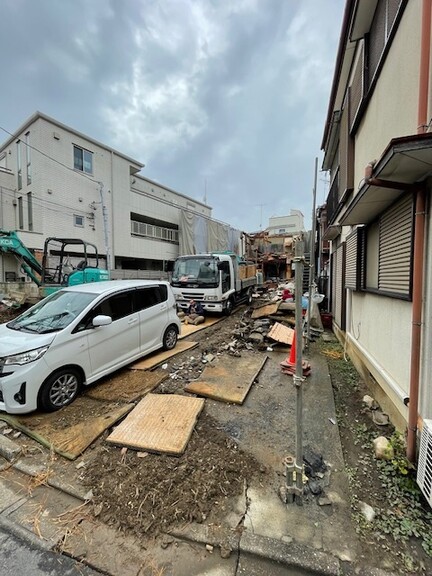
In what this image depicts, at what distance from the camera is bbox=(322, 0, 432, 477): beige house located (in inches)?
91.1

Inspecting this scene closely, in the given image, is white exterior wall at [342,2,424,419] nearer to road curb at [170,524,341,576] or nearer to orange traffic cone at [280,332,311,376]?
orange traffic cone at [280,332,311,376]

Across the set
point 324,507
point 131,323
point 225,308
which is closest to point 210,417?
point 324,507

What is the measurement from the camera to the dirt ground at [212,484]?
1848mm

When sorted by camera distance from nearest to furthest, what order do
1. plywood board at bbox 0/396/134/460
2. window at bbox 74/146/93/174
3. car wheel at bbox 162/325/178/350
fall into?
plywood board at bbox 0/396/134/460 < car wheel at bbox 162/325/178/350 < window at bbox 74/146/93/174

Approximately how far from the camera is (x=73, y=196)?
15367 millimetres

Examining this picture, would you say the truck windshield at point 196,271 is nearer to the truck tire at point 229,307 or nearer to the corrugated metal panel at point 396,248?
the truck tire at point 229,307

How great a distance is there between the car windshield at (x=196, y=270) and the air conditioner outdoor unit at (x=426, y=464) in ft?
24.8

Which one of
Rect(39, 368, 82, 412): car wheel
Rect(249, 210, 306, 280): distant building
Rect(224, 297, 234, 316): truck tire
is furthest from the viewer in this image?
Rect(249, 210, 306, 280): distant building

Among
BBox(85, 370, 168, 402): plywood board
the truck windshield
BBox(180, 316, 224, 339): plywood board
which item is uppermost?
the truck windshield

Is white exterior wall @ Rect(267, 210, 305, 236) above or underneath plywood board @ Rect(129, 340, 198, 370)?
above

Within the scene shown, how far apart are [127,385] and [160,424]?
1.39 metres

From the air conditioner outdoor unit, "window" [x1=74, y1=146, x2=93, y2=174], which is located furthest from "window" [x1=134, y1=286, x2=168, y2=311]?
"window" [x1=74, y1=146, x2=93, y2=174]

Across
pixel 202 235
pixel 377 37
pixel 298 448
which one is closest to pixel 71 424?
pixel 298 448

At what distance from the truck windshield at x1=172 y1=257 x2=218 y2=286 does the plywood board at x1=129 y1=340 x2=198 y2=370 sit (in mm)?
3444
